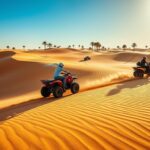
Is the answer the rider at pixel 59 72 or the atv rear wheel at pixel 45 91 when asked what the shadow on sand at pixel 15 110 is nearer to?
the rider at pixel 59 72

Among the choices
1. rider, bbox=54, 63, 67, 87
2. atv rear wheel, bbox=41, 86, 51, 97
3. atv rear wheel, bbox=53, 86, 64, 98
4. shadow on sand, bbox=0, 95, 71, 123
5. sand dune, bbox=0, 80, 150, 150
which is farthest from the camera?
atv rear wheel, bbox=41, 86, 51, 97

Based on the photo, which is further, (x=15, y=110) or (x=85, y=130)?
(x=15, y=110)

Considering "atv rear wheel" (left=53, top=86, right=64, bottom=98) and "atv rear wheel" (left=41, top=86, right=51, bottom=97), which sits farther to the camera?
"atv rear wheel" (left=41, top=86, right=51, bottom=97)

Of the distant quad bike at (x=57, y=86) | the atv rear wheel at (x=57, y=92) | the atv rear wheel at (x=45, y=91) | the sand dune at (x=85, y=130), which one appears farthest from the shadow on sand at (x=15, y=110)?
the sand dune at (x=85, y=130)

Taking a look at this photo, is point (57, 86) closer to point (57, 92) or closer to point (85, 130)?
point (57, 92)

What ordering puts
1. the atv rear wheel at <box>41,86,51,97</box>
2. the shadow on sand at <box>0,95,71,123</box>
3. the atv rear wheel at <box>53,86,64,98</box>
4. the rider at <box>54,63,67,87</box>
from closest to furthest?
the shadow on sand at <box>0,95,71,123</box> < the rider at <box>54,63,67,87</box> < the atv rear wheel at <box>53,86,64,98</box> < the atv rear wheel at <box>41,86,51,97</box>

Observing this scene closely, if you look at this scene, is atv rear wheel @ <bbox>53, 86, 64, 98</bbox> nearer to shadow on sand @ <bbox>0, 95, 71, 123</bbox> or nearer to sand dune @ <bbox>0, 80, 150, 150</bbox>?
shadow on sand @ <bbox>0, 95, 71, 123</bbox>

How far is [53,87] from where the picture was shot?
1129 centimetres

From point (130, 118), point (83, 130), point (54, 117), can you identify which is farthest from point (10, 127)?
point (130, 118)

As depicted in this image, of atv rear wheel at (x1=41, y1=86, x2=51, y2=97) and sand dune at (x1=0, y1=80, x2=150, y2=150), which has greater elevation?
sand dune at (x1=0, y1=80, x2=150, y2=150)

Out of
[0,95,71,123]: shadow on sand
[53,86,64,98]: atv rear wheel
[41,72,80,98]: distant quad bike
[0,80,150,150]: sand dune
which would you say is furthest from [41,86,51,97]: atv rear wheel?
[0,80,150,150]: sand dune

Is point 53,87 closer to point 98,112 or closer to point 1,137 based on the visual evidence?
point 98,112

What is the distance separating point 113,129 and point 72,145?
1042mm

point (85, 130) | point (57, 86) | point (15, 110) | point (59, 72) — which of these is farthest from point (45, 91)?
point (85, 130)
